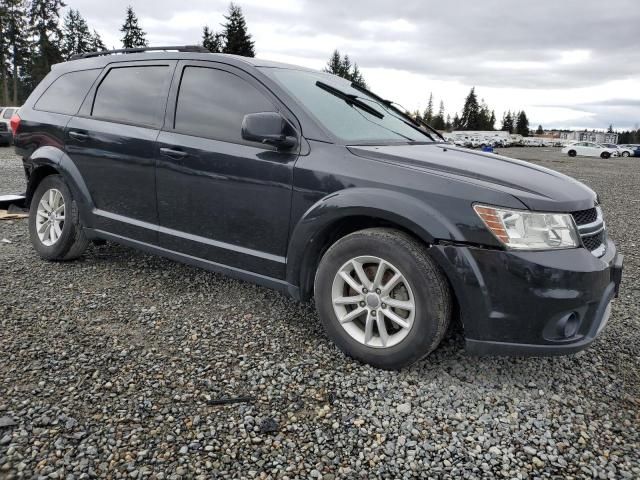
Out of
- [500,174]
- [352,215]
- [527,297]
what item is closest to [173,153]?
[352,215]

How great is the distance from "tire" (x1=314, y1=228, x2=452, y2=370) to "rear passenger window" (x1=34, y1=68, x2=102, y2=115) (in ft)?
9.30

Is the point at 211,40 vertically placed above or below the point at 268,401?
above

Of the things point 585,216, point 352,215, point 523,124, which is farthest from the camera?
point 523,124

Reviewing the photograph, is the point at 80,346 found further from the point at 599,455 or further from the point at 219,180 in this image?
the point at 599,455

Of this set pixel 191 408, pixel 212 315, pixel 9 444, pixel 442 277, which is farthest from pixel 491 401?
pixel 9 444

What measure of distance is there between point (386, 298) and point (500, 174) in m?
0.92

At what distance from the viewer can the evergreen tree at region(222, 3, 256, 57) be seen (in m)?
47.8

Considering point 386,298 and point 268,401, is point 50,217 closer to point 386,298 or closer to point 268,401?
point 268,401

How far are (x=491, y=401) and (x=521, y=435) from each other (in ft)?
0.92

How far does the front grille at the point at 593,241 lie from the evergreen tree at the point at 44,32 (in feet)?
167

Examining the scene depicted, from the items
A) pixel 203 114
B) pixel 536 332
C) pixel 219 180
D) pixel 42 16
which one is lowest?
pixel 536 332

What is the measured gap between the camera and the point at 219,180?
10.8ft

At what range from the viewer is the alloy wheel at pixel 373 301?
272 cm

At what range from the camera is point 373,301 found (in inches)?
109
